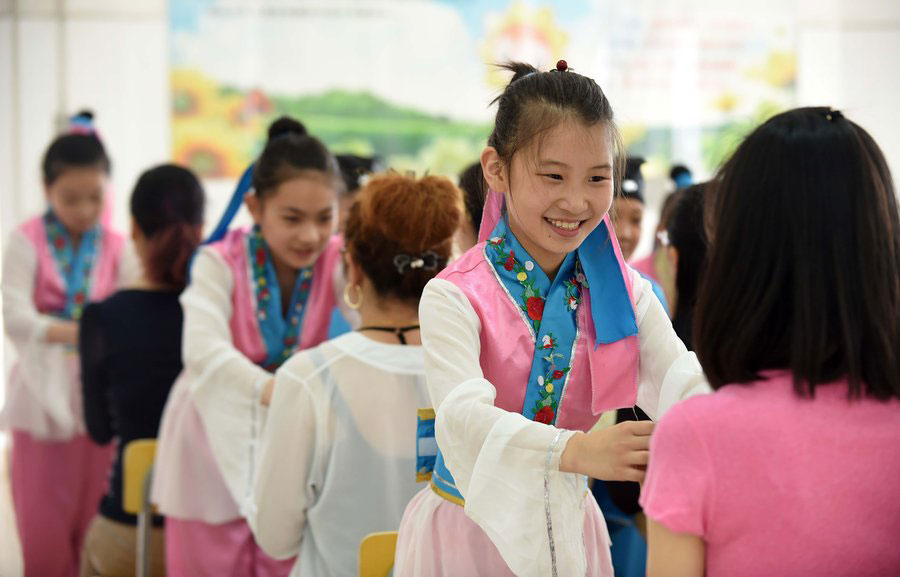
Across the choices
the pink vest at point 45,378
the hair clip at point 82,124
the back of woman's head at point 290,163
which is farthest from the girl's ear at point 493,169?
the hair clip at point 82,124

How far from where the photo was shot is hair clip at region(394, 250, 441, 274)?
1.76 metres

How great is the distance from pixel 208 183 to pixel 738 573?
4543 mm

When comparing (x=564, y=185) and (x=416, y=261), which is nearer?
(x=564, y=185)

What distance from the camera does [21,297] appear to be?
139 inches

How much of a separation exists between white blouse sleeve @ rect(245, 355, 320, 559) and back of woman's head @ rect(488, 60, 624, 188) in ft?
2.06

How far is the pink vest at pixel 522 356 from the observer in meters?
1.28

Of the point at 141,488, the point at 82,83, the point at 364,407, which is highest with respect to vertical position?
the point at 82,83

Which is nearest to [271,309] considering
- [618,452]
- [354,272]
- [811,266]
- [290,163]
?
[290,163]

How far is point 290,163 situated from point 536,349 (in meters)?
1.26

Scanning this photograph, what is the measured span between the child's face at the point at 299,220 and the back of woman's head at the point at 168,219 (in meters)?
0.44

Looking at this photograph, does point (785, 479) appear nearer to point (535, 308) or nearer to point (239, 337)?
point (535, 308)

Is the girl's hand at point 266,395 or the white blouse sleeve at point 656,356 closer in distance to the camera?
the white blouse sleeve at point 656,356

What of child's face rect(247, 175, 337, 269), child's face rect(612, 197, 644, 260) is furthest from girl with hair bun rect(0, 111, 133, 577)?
child's face rect(612, 197, 644, 260)

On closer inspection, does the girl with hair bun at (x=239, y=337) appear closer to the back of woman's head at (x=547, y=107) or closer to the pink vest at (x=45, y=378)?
the back of woman's head at (x=547, y=107)
